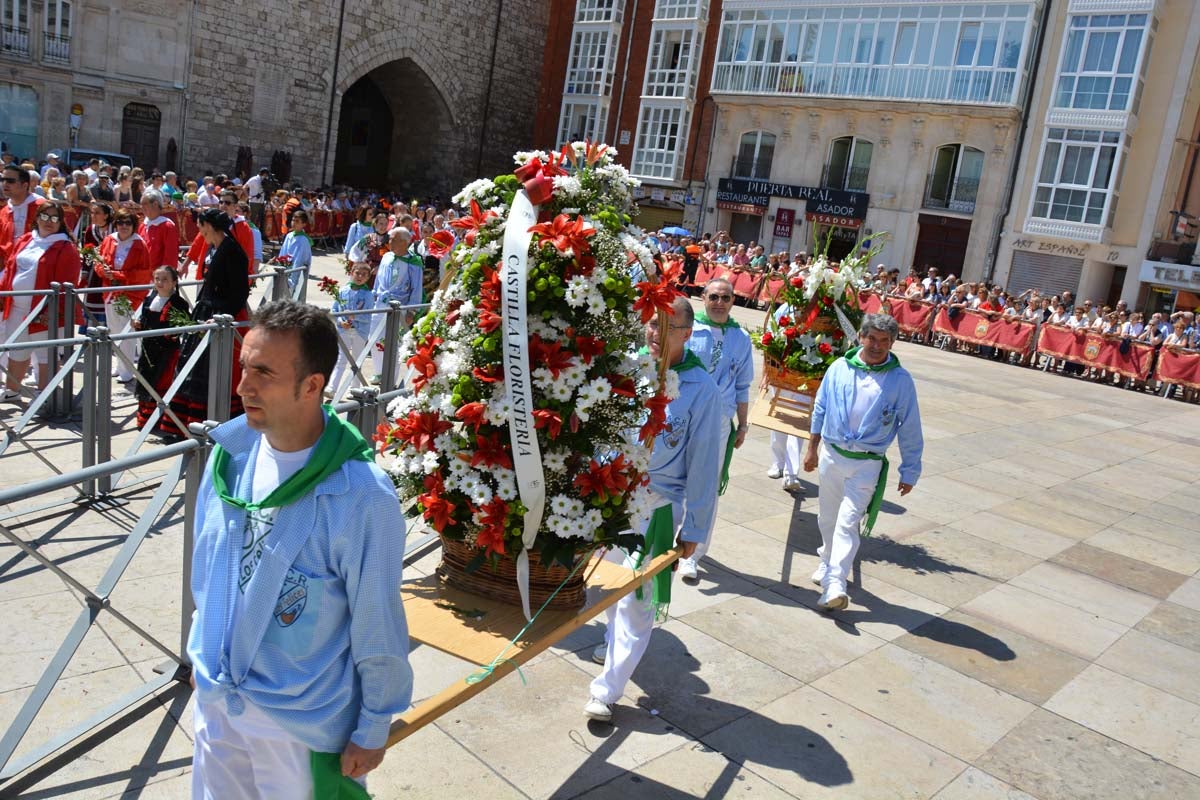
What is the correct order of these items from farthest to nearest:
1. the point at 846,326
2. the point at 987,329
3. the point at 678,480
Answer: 1. the point at 987,329
2. the point at 846,326
3. the point at 678,480

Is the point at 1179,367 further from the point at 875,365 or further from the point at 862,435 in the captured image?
the point at 862,435

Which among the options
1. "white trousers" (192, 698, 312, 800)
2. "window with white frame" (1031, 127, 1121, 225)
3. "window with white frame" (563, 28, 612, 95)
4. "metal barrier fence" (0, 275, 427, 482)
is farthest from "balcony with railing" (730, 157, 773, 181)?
"white trousers" (192, 698, 312, 800)

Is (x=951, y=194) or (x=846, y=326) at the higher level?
(x=951, y=194)

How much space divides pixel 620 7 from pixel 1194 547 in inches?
1427

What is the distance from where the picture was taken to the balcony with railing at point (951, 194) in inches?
1206

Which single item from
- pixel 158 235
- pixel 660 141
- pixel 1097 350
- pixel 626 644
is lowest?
pixel 626 644

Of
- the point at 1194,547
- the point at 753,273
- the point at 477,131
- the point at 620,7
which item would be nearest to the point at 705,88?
the point at 620,7

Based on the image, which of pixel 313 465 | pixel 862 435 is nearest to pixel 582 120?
pixel 862 435

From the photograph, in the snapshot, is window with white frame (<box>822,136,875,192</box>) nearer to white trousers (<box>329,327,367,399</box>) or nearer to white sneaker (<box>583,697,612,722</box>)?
white trousers (<box>329,327,367,399</box>)

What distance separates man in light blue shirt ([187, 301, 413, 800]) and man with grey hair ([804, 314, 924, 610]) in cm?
418

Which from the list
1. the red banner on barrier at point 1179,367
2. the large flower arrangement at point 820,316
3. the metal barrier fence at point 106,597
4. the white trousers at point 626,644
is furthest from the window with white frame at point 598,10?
the white trousers at point 626,644

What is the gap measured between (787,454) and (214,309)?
17.4 feet

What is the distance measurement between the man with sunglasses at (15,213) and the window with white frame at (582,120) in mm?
31749

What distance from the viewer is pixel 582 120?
4222cm
